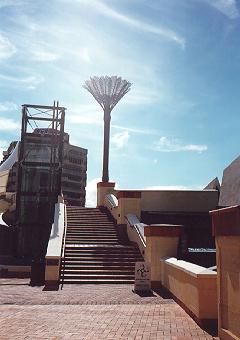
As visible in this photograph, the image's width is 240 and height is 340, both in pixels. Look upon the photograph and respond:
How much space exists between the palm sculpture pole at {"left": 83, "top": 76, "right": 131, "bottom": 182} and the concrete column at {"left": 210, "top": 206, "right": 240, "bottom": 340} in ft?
91.5

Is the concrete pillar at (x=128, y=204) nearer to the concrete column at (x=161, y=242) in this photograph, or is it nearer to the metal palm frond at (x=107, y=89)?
the concrete column at (x=161, y=242)

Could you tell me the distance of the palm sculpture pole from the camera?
34344 millimetres

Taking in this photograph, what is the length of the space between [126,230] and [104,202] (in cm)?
660

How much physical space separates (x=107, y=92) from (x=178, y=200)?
48.3 ft

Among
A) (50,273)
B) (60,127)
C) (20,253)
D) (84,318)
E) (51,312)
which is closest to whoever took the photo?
(84,318)

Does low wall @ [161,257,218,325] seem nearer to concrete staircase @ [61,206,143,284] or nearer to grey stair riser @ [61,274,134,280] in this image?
grey stair riser @ [61,274,134,280]

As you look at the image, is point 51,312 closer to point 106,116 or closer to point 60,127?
point 60,127

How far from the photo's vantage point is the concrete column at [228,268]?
5.52m

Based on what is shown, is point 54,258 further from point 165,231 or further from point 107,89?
point 107,89

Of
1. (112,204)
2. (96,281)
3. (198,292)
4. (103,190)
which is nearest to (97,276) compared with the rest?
(96,281)

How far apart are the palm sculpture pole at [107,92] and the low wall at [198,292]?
985 inches

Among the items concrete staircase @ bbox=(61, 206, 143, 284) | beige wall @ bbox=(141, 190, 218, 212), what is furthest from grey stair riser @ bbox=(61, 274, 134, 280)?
beige wall @ bbox=(141, 190, 218, 212)

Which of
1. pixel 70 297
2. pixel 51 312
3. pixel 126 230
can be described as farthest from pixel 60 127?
pixel 51 312

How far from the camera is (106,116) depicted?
114 feet
